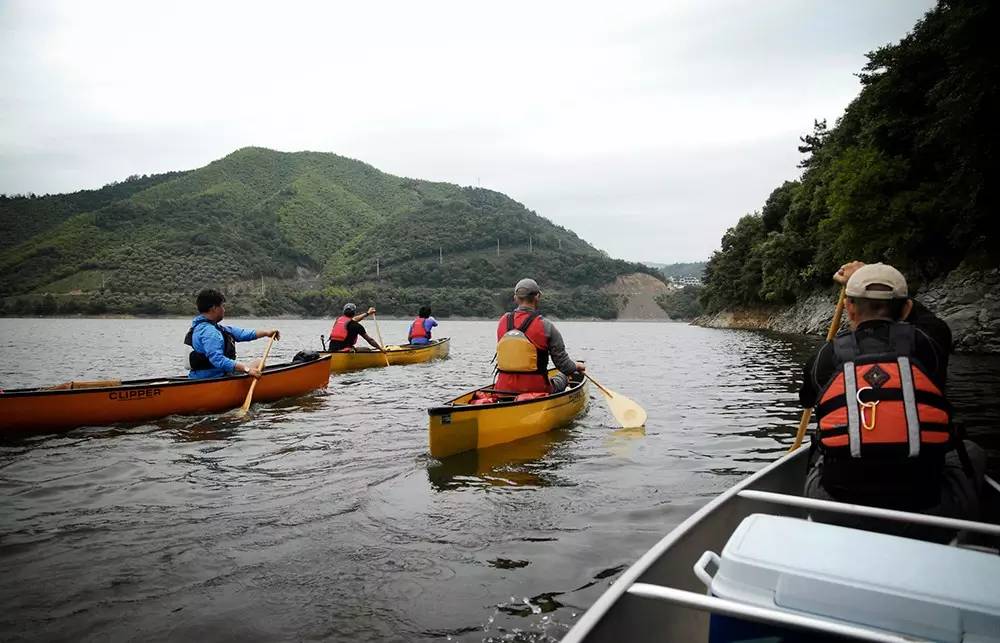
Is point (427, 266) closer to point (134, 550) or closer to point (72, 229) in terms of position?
point (72, 229)

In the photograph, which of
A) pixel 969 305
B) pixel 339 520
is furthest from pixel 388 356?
pixel 969 305

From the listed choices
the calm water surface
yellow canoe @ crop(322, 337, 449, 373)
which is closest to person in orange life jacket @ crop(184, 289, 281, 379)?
the calm water surface

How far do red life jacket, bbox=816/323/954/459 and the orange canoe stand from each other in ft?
33.4

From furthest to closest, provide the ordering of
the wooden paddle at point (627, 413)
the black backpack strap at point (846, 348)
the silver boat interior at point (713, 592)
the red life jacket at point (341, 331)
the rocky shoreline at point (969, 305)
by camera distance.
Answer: the rocky shoreline at point (969, 305)
the red life jacket at point (341, 331)
the wooden paddle at point (627, 413)
the black backpack strap at point (846, 348)
the silver boat interior at point (713, 592)

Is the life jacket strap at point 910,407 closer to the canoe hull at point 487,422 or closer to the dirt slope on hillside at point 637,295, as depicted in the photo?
the canoe hull at point 487,422

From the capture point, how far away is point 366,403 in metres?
12.9

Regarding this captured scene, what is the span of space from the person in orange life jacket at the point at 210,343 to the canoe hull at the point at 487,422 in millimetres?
5020

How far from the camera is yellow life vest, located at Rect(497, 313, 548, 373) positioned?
897cm

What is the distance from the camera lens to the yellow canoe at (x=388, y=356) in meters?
18.8

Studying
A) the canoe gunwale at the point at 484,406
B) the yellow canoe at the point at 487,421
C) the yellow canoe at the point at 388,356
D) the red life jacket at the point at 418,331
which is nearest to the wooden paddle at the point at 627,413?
the canoe gunwale at the point at 484,406

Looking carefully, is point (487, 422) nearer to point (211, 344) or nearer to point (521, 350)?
point (521, 350)

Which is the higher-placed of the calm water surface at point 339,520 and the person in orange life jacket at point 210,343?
the person in orange life jacket at point 210,343

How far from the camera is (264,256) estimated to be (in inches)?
5832

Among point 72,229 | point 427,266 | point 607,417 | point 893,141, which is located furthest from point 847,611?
point 72,229
